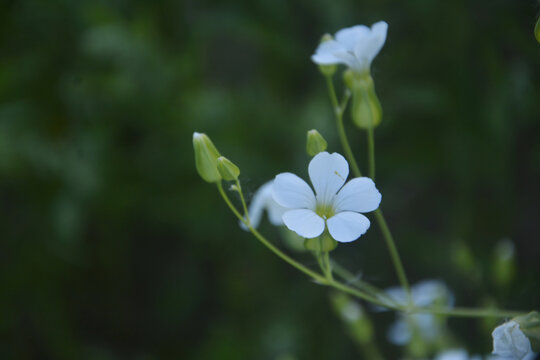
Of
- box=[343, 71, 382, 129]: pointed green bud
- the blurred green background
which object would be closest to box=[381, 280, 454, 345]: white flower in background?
the blurred green background

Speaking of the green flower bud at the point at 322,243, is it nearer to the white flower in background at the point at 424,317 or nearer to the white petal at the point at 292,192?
the white petal at the point at 292,192

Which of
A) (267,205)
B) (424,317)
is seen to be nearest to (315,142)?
(267,205)

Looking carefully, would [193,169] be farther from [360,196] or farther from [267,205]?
[360,196]

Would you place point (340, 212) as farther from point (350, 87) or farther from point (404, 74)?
point (404, 74)

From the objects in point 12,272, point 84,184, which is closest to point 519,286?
point 84,184

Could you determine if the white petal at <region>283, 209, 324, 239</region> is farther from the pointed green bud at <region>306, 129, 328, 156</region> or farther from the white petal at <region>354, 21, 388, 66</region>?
the white petal at <region>354, 21, 388, 66</region>

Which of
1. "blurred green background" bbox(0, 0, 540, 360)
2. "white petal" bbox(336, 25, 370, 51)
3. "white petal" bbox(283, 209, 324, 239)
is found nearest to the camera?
"white petal" bbox(283, 209, 324, 239)

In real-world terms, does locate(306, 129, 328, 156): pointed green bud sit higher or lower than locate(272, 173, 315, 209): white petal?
higher
